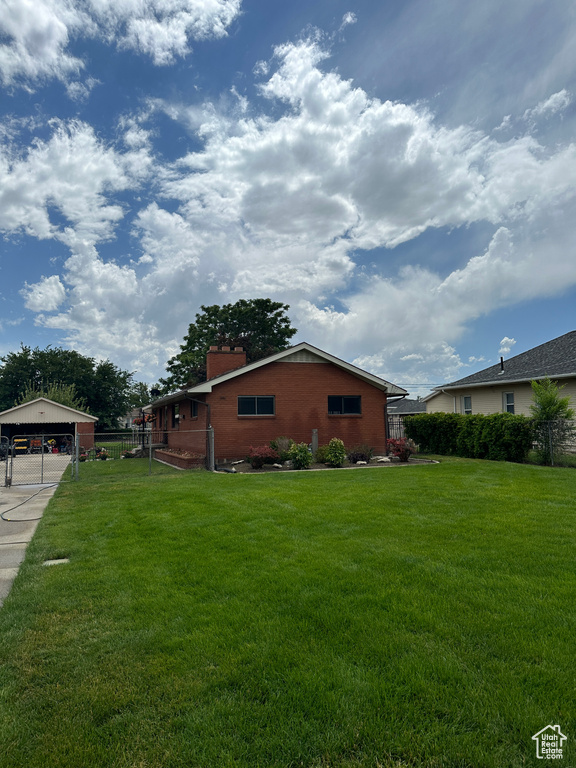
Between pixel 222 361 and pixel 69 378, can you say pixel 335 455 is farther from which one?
pixel 69 378

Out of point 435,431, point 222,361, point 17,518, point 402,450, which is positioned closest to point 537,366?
point 435,431

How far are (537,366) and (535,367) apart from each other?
4.1 inches

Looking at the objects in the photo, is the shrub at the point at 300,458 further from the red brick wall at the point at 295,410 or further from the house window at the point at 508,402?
the house window at the point at 508,402

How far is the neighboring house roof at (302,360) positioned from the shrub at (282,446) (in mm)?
3007

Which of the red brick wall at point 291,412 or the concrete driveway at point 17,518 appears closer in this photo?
the concrete driveway at point 17,518

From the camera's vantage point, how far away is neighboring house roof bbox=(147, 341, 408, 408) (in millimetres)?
16609

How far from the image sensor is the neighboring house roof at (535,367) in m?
18.6

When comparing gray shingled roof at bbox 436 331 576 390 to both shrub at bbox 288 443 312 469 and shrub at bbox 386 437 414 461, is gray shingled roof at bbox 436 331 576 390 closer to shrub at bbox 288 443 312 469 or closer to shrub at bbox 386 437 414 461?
shrub at bbox 386 437 414 461

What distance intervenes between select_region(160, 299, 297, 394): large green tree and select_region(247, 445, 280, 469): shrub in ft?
Answer: 97.2

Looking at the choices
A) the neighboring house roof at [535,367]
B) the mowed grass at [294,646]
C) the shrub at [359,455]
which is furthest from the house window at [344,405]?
the mowed grass at [294,646]

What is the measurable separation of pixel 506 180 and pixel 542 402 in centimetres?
776

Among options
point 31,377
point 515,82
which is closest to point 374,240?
point 515,82

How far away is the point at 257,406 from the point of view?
17.5m

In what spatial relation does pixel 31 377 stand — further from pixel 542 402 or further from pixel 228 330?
pixel 542 402
